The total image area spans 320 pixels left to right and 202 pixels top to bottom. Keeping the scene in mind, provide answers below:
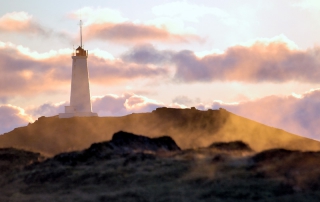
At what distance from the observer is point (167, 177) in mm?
26609

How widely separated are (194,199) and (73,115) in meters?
42.5

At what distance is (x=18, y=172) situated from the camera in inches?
1323

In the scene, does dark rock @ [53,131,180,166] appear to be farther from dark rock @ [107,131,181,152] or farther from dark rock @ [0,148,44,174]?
dark rock @ [0,148,44,174]

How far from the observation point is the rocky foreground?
912 inches

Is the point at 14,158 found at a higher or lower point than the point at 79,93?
lower

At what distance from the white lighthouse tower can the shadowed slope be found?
1.41m

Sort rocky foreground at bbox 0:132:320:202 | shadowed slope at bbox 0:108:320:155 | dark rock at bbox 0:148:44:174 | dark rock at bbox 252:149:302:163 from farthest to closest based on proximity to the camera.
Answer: shadowed slope at bbox 0:108:320:155, dark rock at bbox 0:148:44:174, dark rock at bbox 252:149:302:163, rocky foreground at bbox 0:132:320:202

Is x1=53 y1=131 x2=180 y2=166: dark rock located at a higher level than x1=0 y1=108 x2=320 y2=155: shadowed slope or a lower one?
lower

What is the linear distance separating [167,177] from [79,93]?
39051mm

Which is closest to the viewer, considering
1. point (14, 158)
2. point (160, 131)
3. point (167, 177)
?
point (167, 177)

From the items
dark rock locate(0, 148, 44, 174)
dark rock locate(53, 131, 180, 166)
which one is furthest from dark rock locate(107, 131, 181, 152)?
dark rock locate(0, 148, 44, 174)

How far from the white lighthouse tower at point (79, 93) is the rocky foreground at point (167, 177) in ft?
96.2

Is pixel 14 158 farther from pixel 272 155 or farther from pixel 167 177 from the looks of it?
pixel 272 155

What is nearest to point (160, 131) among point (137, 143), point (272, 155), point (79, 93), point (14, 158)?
point (79, 93)
